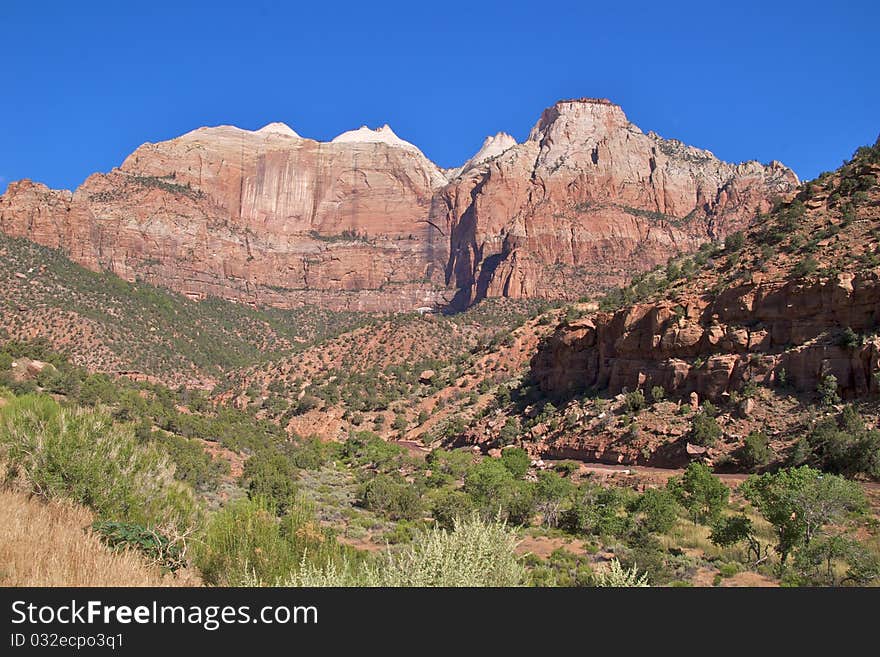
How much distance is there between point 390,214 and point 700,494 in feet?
476

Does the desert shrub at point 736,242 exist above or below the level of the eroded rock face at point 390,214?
below

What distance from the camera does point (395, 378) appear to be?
66.6 meters

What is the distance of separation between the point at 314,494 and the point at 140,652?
2054 centimetres

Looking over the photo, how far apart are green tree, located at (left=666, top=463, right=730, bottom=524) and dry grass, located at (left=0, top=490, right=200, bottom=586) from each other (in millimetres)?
17836

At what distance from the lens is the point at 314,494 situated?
80.5ft

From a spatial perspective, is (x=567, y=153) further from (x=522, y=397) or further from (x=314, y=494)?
(x=314, y=494)

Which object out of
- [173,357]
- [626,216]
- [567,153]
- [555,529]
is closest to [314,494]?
[555,529]

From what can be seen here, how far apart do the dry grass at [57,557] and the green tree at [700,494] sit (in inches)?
702

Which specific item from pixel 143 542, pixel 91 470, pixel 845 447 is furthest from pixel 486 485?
pixel 143 542

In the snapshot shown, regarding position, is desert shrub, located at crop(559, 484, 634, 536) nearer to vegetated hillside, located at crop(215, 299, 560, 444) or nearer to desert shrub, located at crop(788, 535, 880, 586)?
desert shrub, located at crop(788, 535, 880, 586)

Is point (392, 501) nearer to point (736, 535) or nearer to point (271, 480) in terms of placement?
point (271, 480)

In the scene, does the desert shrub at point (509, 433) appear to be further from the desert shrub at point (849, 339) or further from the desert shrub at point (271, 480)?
the desert shrub at point (849, 339)

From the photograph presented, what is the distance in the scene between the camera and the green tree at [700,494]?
20.9 metres

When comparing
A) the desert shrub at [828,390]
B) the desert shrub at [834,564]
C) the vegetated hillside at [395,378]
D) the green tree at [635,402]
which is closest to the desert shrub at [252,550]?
the desert shrub at [834,564]
